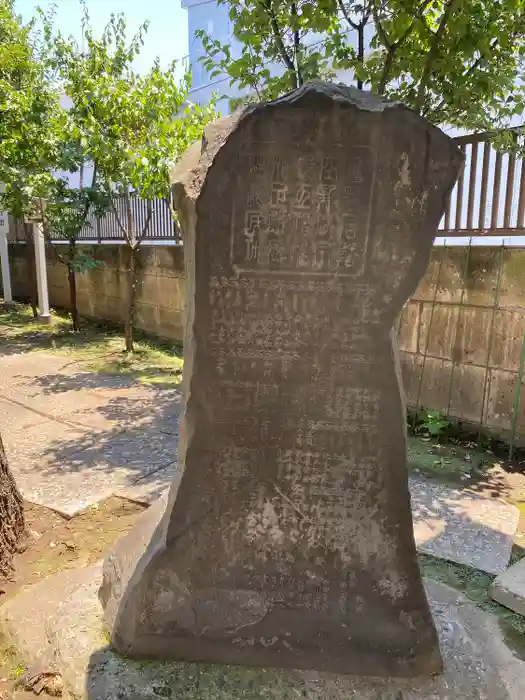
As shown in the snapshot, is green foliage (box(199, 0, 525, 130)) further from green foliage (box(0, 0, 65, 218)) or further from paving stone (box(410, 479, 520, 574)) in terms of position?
green foliage (box(0, 0, 65, 218))

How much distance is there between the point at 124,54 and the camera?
21.5 ft

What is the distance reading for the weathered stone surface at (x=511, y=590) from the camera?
2429mm

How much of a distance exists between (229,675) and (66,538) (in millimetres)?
1338

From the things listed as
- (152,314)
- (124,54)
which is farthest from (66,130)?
(152,314)

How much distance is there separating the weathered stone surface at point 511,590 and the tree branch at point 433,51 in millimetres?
2731

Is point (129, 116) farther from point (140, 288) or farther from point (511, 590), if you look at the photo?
point (511, 590)

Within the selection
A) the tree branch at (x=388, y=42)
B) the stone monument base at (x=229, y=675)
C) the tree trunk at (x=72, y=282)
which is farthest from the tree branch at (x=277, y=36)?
the tree trunk at (x=72, y=282)

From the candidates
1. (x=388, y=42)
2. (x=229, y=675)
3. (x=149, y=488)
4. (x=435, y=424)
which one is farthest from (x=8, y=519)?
(x=388, y=42)

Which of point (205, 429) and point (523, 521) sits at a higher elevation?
point (205, 429)

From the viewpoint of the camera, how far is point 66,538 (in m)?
2.91

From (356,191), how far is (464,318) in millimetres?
2883

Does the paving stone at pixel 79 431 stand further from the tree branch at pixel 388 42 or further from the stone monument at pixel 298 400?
the tree branch at pixel 388 42

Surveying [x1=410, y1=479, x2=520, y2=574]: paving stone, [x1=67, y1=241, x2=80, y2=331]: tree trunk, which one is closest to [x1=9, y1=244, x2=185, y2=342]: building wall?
[x1=67, y1=241, x2=80, y2=331]: tree trunk

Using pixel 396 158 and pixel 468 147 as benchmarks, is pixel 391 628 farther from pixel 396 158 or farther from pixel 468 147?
pixel 468 147
